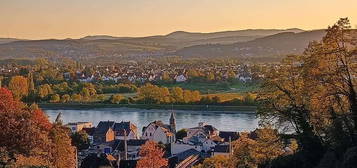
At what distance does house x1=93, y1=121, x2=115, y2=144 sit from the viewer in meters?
22.0

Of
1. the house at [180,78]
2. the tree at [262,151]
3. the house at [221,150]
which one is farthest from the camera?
the house at [180,78]

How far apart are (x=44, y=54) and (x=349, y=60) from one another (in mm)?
143559

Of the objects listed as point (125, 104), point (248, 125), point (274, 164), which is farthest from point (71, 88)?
point (274, 164)

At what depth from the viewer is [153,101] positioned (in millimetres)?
39844

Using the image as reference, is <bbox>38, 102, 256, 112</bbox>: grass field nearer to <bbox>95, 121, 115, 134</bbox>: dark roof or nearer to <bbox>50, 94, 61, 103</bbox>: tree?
<bbox>50, 94, 61, 103</bbox>: tree

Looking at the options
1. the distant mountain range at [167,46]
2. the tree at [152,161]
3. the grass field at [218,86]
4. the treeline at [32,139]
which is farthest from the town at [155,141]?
the distant mountain range at [167,46]

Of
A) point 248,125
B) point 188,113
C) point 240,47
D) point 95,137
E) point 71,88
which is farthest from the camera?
point 240,47

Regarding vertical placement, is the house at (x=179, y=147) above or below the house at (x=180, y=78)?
above

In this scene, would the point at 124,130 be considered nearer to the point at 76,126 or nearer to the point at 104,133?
the point at 104,133

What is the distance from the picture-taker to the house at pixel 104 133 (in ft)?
72.3

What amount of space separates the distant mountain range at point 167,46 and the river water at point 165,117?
250 feet

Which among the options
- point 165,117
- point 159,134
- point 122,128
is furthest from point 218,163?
point 165,117

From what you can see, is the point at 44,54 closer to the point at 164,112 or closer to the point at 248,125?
the point at 164,112

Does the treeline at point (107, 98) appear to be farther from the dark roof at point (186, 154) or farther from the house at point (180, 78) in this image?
the dark roof at point (186, 154)
